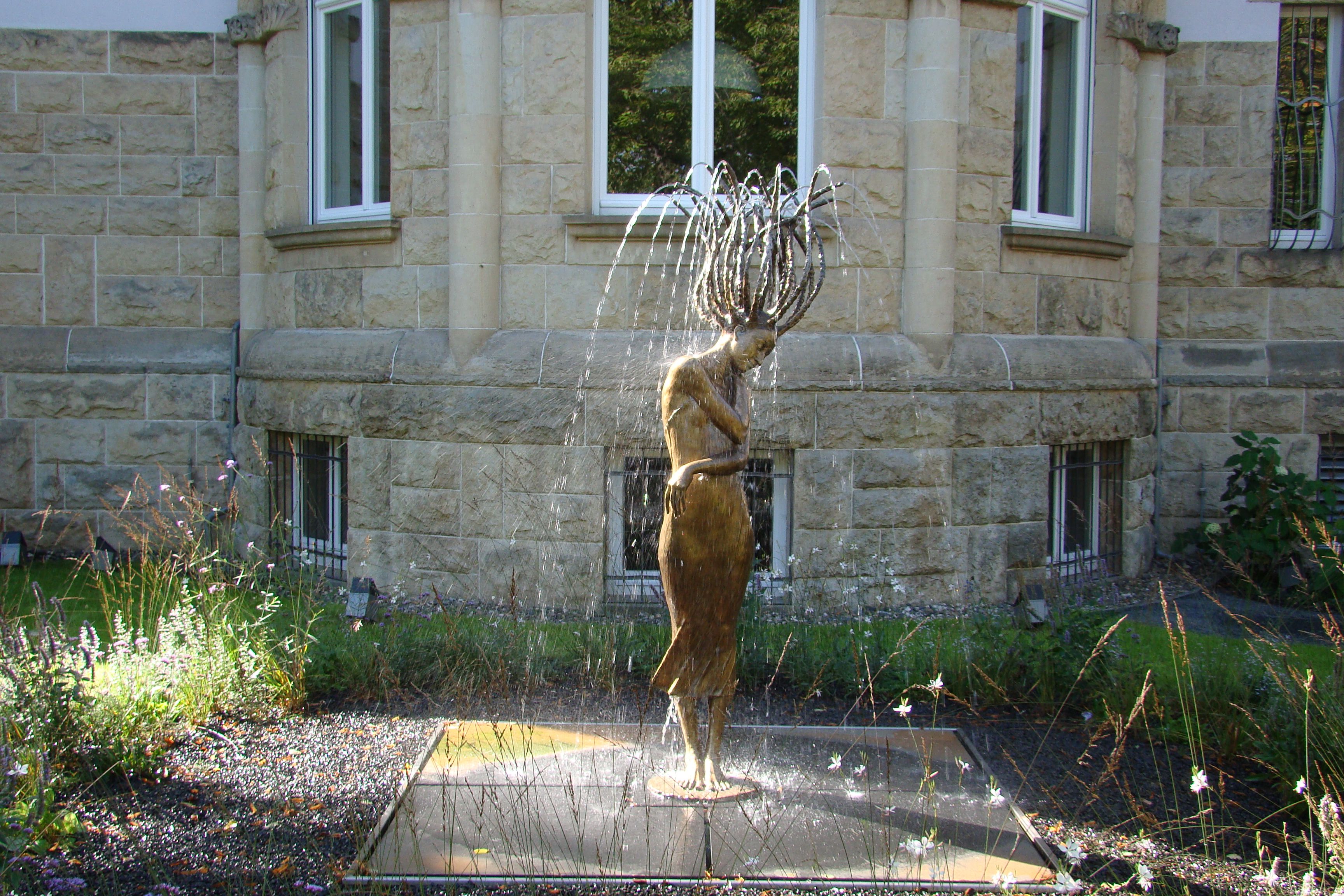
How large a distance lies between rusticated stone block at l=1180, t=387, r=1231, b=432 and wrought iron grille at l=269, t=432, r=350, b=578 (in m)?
6.80

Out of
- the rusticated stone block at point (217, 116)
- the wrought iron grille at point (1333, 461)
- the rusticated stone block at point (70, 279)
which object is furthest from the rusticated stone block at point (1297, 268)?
the rusticated stone block at point (70, 279)

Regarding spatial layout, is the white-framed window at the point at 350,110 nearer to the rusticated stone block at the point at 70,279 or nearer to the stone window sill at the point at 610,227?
the stone window sill at the point at 610,227

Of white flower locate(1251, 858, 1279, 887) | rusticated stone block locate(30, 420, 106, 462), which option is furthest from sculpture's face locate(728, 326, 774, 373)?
rusticated stone block locate(30, 420, 106, 462)

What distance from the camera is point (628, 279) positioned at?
711 centimetres

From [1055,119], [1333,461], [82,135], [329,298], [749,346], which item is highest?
[1055,119]

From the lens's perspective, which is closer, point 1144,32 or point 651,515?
point 651,515

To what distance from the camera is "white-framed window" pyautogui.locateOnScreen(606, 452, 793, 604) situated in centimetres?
717

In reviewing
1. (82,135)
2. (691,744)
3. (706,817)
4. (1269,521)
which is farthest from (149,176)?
(1269,521)

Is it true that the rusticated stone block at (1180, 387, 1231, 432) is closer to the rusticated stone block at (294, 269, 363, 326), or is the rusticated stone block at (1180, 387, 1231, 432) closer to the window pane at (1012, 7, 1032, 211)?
the window pane at (1012, 7, 1032, 211)

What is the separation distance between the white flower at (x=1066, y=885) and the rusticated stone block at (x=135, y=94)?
8.53 meters

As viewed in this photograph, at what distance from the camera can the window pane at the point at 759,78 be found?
24.2ft

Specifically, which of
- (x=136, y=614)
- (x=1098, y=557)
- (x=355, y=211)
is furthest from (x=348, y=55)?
(x=1098, y=557)

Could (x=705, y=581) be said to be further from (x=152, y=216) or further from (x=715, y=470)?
(x=152, y=216)

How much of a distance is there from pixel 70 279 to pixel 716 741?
7457 mm
